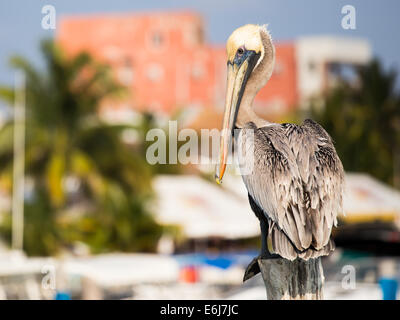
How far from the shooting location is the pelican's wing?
15.5ft

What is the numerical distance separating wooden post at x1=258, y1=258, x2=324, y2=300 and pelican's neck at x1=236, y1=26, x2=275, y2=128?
104cm

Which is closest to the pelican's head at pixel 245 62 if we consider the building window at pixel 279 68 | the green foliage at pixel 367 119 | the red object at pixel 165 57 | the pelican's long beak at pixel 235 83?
the pelican's long beak at pixel 235 83

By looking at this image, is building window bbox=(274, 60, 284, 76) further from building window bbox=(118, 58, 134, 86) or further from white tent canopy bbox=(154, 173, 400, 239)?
white tent canopy bbox=(154, 173, 400, 239)

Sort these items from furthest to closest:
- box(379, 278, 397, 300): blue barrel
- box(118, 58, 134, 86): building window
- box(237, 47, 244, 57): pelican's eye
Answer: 1. box(118, 58, 134, 86): building window
2. box(379, 278, 397, 300): blue barrel
3. box(237, 47, 244, 57): pelican's eye

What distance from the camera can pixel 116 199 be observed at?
92.6 feet

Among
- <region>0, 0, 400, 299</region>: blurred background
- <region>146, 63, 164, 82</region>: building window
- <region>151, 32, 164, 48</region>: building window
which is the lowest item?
<region>0, 0, 400, 299</region>: blurred background

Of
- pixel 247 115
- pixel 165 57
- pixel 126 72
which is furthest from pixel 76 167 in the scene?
pixel 126 72

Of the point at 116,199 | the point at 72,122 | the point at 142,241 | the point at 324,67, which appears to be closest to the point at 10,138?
the point at 72,122

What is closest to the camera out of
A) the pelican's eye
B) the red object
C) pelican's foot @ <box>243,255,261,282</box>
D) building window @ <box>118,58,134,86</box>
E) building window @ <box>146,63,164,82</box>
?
pelican's foot @ <box>243,255,261,282</box>

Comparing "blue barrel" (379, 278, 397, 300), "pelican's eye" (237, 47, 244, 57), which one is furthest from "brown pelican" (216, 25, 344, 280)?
"blue barrel" (379, 278, 397, 300)

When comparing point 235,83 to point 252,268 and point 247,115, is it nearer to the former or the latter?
point 247,115

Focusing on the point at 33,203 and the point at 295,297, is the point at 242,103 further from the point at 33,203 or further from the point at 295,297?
the point at 33,203

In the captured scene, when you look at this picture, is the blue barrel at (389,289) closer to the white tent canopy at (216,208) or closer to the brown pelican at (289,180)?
the brown pelican at (289,180)
